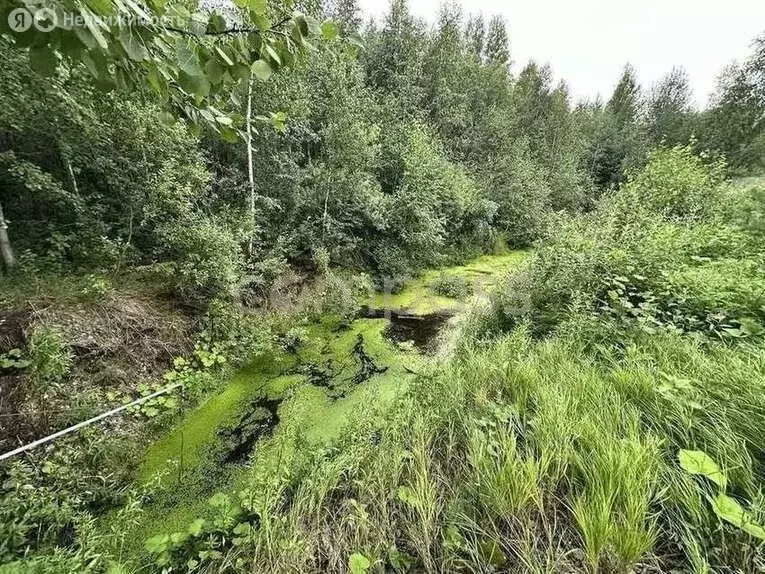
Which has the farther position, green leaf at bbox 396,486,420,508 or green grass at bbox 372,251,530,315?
green grass at bbox 372,251,530,315

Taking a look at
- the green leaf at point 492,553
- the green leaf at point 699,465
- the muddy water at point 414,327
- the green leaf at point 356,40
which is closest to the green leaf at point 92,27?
the green leaf at point 356,40

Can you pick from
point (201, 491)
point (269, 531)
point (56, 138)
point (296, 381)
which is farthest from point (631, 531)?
point (56, 138)

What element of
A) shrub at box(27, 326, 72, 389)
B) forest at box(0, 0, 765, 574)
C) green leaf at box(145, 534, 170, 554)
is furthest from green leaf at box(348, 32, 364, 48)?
shrub at box(27, 326, 72, 389)

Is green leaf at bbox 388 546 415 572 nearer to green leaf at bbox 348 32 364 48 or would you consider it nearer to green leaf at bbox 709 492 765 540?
green leaf at bbox 709 492 765 540

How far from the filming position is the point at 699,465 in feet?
4.08

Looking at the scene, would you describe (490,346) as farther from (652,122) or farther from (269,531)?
(652,122)

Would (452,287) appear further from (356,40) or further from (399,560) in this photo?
(356,40)

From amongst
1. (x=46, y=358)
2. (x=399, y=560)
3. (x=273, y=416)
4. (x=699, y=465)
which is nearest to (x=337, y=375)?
(x=273, y=416)

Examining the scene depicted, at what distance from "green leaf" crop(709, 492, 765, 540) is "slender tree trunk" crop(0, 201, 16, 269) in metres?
5.99

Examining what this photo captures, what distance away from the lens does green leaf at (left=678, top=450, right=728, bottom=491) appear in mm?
1207

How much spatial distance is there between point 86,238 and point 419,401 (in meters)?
4.73

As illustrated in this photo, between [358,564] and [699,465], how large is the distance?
4.50 feet

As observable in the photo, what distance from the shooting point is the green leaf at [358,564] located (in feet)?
4.04

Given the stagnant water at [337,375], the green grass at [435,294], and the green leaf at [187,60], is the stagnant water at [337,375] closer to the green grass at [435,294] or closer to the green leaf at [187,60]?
the green grass at [435,294]
